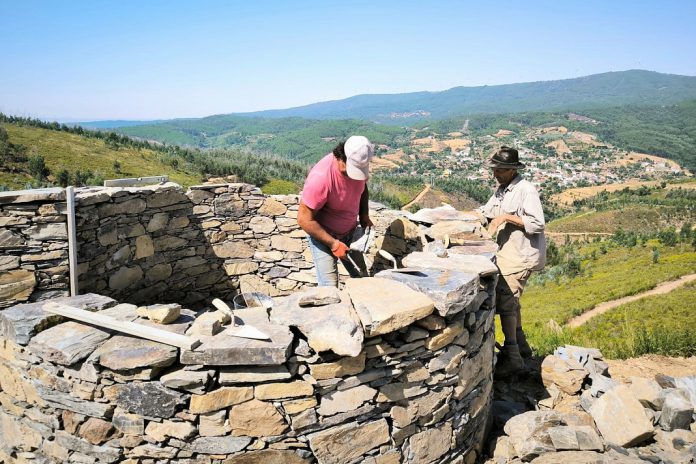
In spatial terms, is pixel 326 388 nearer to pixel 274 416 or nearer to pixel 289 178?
pixel 274 416

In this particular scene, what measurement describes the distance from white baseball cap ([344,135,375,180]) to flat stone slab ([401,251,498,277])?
97 centimetres

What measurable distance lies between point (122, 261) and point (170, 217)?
973 millimetres

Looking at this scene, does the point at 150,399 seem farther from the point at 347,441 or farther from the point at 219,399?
the point at 347,441

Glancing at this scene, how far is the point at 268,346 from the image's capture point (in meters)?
2.92

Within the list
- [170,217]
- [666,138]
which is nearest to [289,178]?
[170,217]

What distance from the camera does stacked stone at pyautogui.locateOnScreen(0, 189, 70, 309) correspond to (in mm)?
4523

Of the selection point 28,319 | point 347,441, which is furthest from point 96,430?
point 347,441

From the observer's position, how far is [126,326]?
3.29 metres

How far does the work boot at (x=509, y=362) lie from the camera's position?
5.02 m

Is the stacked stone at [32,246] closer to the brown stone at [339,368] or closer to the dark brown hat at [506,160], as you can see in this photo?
the brown stone at [339,368]

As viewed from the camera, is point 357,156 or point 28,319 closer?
point 28,319

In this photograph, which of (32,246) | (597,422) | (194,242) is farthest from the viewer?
(194,242)

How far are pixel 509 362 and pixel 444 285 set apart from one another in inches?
85.7

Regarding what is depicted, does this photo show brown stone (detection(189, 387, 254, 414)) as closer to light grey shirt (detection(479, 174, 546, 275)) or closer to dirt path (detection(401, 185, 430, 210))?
light grey shirt (detection(479, 174, 546, 275))
